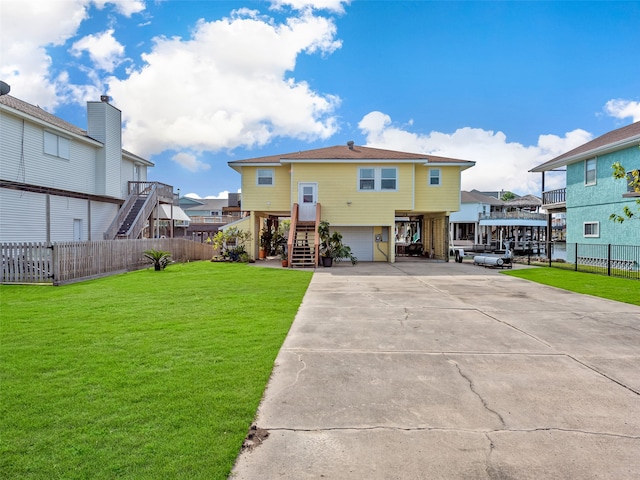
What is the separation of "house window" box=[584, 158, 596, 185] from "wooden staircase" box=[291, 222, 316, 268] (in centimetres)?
1496

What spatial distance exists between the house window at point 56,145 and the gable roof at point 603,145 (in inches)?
1038

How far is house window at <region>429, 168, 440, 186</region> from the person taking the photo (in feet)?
69.0

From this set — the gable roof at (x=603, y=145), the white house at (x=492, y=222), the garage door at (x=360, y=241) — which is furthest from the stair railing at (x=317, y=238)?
the white house at (x=492, y=222)

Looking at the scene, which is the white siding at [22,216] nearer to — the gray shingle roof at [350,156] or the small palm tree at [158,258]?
the small palm tree at [158,258]

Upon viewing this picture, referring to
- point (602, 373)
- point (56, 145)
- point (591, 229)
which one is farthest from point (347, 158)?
point (602, 373)

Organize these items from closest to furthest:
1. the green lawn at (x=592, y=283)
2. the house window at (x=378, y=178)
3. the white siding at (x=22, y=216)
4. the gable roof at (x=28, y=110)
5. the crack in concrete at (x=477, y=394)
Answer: the crack in concrete at (x=477, y=394), the green lawn at (x=592, y=283), the white siding at (x=22, y=216), the gable roof at (x=28, y=110), the house window at (x=378, y=178)

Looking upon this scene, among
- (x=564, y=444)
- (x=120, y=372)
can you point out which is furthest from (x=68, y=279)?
(x=564, y=444)

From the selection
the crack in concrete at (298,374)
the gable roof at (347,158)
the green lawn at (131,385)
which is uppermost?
the gable roof at (347,158)

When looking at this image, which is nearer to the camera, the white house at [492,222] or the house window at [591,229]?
the house window at [591,229]

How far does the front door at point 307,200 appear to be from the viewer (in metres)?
20.1

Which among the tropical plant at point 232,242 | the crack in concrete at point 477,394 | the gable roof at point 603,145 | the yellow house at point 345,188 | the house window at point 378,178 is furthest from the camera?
the tropical plant at point 232,242

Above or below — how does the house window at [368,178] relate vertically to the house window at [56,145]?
below

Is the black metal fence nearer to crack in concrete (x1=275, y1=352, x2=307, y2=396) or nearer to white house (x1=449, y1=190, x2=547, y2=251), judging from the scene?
crack in concrete (x1=275, y1=352, x2=307, y2=396)

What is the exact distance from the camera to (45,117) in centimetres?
1770
